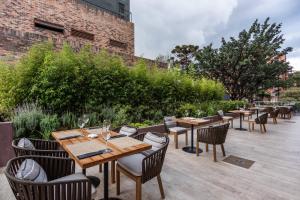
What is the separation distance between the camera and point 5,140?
3016mm

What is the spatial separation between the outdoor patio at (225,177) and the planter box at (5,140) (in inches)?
16.2

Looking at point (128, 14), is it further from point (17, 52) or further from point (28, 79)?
point (28, 79)

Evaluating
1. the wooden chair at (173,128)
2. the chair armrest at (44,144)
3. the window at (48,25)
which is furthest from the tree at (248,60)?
the chair armrest at (44,144)

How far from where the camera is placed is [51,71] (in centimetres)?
354

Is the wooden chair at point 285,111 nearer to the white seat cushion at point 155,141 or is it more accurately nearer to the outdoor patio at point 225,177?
the outdoor patio at point 225,177

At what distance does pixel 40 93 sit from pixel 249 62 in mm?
11142

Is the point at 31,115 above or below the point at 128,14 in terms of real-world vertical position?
below

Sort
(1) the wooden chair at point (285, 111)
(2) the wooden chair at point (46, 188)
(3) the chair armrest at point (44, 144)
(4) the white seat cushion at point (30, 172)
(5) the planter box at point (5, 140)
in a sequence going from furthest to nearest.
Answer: (1) the wooden chair at point (285, 111)
(5) the planter box at point (5, 140)
(3) the chair armrest at point (44, 144)
(4) the white seat cushion at point (30, 172)
(2) the wooden chair at point (46, 188)

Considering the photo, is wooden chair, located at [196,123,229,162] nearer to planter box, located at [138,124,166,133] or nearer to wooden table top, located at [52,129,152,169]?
planter box, located at [138,124,166,133]

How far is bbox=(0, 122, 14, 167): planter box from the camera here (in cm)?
298

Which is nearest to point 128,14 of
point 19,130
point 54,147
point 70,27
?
point 70,27

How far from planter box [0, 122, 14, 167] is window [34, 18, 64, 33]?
17.7 ft

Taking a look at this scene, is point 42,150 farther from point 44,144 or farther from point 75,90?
point 75,90

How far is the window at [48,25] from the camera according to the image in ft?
22.0
